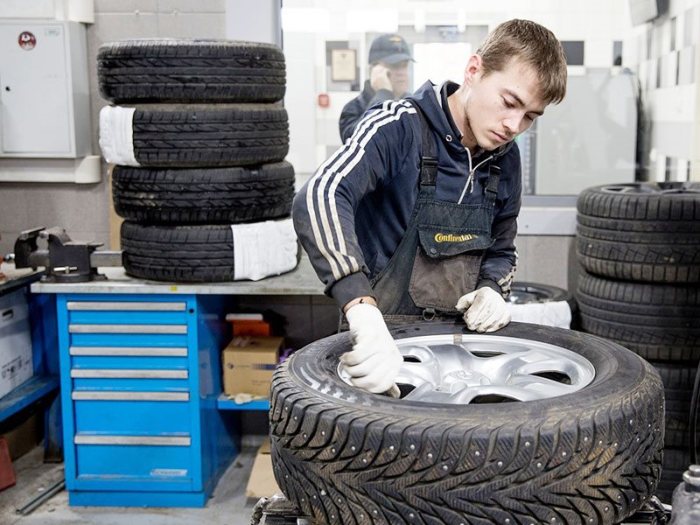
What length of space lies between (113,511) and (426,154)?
7.04 feet

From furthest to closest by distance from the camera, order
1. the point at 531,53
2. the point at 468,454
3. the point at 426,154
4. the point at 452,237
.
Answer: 1. the point at 452,237
2. the point at 426,154
3. the point at 531,53
4. the point at 468,454

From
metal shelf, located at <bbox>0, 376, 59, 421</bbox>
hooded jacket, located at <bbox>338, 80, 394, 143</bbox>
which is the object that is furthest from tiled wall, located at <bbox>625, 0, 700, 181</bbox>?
metal shelf, located at <bbox>0, 376, 59, 421</bbox>

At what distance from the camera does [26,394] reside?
3.37 m

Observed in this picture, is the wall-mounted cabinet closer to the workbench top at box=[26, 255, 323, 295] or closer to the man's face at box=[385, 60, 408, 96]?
the workbench top at box=[26, 255, 323, 295]

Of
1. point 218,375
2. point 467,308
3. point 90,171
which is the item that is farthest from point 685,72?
point 90,171

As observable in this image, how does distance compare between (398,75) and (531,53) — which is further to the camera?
(398,75)

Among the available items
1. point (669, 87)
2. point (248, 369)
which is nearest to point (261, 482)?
point (248, 369)

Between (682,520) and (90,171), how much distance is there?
10.1 feet

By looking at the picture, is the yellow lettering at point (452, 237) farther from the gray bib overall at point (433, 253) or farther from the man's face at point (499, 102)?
the man's face at point (499, 102)

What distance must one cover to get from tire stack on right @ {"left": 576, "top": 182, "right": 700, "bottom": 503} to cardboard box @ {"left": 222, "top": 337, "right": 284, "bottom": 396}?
4.36 ft

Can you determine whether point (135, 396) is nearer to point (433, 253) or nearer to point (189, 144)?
point (189, 144)

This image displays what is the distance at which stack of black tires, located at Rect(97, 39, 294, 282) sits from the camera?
292cm

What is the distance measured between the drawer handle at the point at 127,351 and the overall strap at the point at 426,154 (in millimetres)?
1567

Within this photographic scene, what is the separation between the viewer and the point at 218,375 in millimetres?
3357
